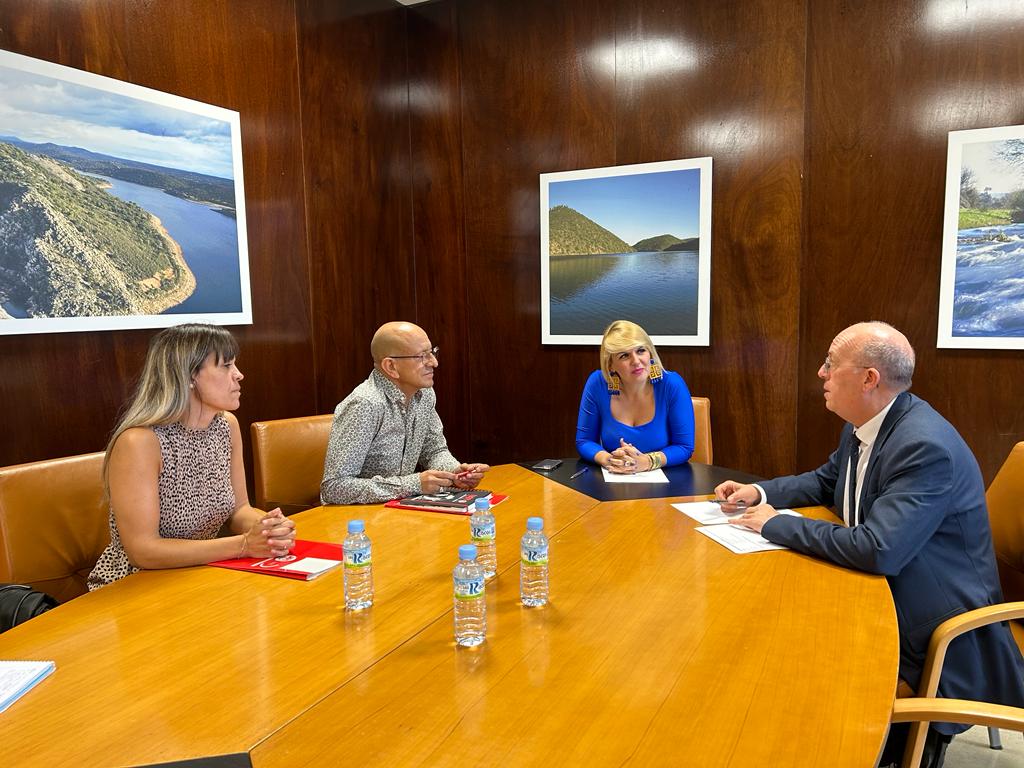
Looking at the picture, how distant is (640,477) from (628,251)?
1.78 m

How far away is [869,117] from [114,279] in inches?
139

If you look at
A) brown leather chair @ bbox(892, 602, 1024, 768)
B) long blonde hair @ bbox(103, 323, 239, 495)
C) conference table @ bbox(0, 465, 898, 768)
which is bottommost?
brown leather chair @ bbox(892, 602, 1024, 768)

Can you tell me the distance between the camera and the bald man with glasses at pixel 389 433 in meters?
2.37

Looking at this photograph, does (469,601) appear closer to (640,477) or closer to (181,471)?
(181,471)

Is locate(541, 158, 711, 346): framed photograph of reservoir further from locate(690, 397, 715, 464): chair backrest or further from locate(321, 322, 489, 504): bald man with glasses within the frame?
locate(321, 322, 489, 504): bald man with glasses

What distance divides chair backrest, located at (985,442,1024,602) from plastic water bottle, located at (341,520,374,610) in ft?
5.83

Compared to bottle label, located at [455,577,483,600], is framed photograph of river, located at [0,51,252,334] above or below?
above

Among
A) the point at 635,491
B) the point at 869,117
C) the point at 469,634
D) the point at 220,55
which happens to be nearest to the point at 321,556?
the point at 469,634

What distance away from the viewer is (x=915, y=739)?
4.60 feet

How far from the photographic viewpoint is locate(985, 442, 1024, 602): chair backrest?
78.8 inches

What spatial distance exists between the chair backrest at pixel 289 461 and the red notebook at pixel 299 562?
2.50ft

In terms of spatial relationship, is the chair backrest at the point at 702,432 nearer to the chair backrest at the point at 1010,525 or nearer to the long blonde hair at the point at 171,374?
the chair backrest at the point at 1010,525

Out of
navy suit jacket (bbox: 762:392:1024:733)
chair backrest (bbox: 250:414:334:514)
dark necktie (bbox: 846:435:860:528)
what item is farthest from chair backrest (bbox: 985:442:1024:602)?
chair backrest (bbox: 250:414:334:514)

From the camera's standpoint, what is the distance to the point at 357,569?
151 centimetres
